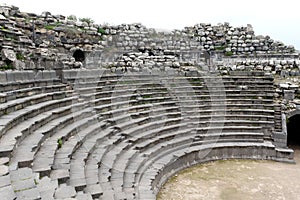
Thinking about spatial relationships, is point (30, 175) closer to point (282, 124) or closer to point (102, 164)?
point (102, 164)

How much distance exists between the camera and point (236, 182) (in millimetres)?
7570

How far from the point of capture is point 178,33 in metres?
15.7

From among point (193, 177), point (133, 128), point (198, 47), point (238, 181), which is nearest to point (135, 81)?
point (133, 128)

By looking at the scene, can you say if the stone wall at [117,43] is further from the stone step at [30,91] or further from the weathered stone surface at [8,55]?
the stone step at [30,91]

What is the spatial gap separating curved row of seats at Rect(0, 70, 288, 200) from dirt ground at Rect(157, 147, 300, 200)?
1.14ft

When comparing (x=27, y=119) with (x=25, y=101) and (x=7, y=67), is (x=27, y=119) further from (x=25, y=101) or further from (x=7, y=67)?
(x=7, y=67)

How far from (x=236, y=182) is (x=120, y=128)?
3.36m

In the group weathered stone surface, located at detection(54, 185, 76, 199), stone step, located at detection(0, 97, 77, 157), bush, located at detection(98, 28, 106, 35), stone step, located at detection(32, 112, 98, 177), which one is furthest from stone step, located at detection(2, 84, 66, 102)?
bush, located at detection(98, 28, 106, 35)

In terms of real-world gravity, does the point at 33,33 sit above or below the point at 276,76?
above

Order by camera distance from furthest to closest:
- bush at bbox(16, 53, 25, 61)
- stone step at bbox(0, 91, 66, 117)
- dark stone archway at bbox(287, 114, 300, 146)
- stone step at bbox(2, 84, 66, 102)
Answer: dark stone archway at bbox(287, 114, 300, 146) → bush at bbox(16, 53, 25, 61) → stone step at bbox(2, 84, 66, 102) → stone step at bbox(0, 91, 66, 117)

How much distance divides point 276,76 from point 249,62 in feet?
4.36

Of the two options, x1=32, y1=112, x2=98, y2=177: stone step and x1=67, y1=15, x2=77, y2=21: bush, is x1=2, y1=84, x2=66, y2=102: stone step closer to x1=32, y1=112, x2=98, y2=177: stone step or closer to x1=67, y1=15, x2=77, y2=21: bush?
x1=32, y1=112, x2=98, y2=177: stone step

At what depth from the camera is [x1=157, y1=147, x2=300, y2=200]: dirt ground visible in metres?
6.83

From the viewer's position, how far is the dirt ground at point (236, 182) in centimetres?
683
